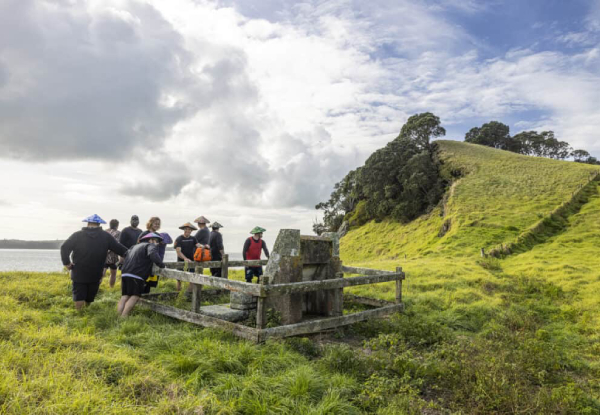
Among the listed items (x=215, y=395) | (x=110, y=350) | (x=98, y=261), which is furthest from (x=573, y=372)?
(x=98, y=261)

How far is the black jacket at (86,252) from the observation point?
320 inches

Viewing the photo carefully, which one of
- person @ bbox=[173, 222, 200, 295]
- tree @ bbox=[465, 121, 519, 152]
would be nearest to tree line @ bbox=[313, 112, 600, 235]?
tree @ bbox=[465, 121, 519, 152]

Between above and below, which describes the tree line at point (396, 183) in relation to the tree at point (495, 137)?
Answer: below

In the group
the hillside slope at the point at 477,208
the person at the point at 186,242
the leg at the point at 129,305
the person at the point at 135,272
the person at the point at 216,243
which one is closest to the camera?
the leg at the point at 129,305

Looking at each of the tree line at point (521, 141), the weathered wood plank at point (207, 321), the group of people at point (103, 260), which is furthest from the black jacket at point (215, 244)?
the tree line at point (521, 141)

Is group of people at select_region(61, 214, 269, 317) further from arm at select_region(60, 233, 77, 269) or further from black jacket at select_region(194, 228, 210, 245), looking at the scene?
black jacket at select_region(194, 228, 210, 245)

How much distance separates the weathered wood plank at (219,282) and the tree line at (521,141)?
7673cm

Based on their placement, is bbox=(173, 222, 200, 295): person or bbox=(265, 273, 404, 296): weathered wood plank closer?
bbox=(265, 273, 404, 296): weathered wood plank

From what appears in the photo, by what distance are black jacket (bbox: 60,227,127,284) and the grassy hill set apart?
2.44 ft

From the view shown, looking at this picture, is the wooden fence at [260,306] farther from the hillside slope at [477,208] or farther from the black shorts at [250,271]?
the hillside slope at [477,208]

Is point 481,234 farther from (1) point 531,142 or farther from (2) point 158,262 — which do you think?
(1) point 531,142

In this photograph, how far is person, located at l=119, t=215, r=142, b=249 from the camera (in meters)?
10.7

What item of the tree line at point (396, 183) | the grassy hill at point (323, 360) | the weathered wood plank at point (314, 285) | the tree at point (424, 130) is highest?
the tree at point (424, 130)

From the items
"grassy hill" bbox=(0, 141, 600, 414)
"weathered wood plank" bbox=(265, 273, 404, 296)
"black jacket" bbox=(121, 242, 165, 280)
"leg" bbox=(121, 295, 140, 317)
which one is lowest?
"grassy hill" bbox=(0, 141, 600, 414)
